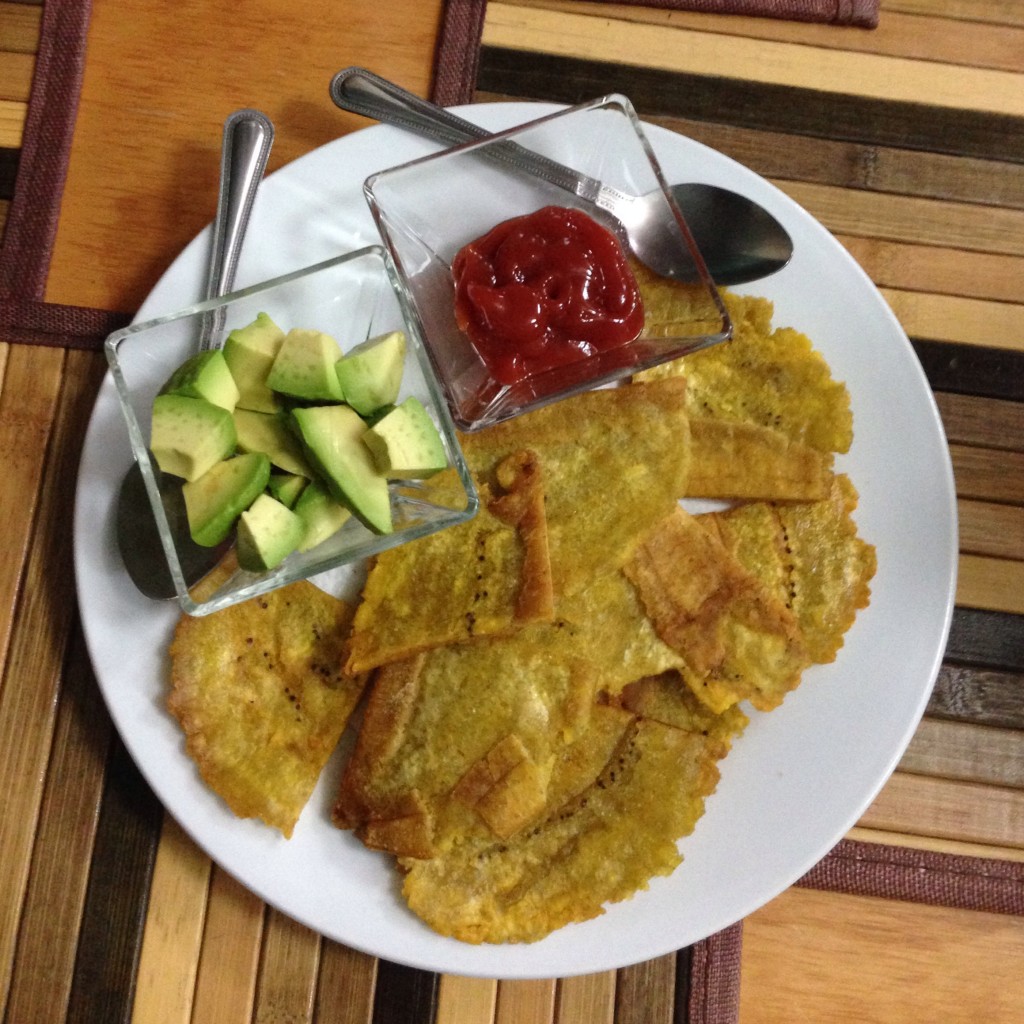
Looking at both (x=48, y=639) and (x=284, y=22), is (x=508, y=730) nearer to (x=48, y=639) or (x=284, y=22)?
(x=48, y=639)

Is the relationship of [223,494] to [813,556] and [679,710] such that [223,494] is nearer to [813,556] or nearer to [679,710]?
[679,710]

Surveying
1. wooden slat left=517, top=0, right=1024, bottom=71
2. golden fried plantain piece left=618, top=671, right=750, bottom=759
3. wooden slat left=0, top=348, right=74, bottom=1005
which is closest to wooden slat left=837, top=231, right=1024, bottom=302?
wooden slat left=517, top=0, right=1024, bottom=71

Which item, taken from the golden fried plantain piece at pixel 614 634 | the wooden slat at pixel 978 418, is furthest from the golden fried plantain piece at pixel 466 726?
the wooden slat at pixel 978 418

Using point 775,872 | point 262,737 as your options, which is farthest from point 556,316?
point 775,872

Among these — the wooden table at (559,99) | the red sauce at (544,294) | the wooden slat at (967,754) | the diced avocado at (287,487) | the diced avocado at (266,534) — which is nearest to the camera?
the diced avocado at (266,534)

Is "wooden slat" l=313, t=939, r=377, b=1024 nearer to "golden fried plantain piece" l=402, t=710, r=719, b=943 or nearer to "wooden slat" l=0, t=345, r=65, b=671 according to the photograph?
"golden fried plantain piece" l=402, t=710, r=719, b=943

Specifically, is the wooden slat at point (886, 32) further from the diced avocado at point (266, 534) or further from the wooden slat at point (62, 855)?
the wooden slat at point (62, 855)
